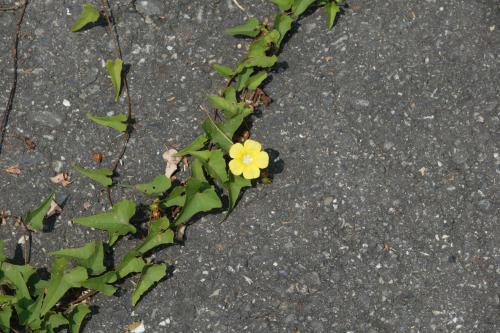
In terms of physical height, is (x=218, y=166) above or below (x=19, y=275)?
above

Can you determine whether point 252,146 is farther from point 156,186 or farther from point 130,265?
point 130,265

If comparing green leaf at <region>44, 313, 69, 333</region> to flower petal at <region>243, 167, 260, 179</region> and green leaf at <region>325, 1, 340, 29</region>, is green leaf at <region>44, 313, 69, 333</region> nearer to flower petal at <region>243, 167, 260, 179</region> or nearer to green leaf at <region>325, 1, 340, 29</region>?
flower petal at <region>243, 167, 260, 179</region>

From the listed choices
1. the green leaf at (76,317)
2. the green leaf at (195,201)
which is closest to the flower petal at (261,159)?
the green leaf at (195,201)

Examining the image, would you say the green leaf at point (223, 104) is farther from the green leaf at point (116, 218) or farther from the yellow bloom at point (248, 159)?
the green leaf at point (116, 218)

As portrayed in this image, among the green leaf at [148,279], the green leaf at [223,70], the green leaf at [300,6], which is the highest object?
the green leaf at [300,6]

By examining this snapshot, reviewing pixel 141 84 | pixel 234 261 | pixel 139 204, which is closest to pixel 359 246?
pixel 234 261

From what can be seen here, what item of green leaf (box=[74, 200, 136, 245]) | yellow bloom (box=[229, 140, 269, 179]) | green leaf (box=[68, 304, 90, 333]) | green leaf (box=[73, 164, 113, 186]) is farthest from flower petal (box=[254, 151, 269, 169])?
green leaf (box=[68, 304, 90, 333])

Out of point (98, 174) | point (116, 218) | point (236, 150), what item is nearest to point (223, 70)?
point (236, 150)
